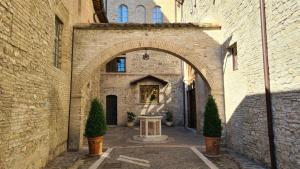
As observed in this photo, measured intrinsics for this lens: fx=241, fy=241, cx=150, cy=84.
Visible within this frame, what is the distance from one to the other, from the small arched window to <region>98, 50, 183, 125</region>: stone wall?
420 cm

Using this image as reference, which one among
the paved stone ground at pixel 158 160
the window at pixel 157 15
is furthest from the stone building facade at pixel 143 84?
the paved stone ground at pixel 158 160

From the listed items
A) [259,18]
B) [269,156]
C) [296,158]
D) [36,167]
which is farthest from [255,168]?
[36,167]

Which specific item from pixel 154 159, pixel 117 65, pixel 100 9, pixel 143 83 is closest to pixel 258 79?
pixel 154 159

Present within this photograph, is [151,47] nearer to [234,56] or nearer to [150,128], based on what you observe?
[234,56]

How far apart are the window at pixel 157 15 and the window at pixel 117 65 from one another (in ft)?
16.2

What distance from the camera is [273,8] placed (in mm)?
5453

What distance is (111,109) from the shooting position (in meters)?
18.4

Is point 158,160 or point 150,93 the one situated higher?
point 150,93

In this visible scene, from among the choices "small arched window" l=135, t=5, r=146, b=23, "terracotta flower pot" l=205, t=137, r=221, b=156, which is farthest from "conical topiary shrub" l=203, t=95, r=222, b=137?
"small arched window" l=135, t=5, r=146, b=23

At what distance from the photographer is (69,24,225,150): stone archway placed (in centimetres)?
880

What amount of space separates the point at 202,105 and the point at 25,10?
30.3ft

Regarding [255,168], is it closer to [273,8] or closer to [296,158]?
[296,158]

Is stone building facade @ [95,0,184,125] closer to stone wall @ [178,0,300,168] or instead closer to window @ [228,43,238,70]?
stone wall @ [178,0,300,168]

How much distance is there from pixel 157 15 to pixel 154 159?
16.5 meters
